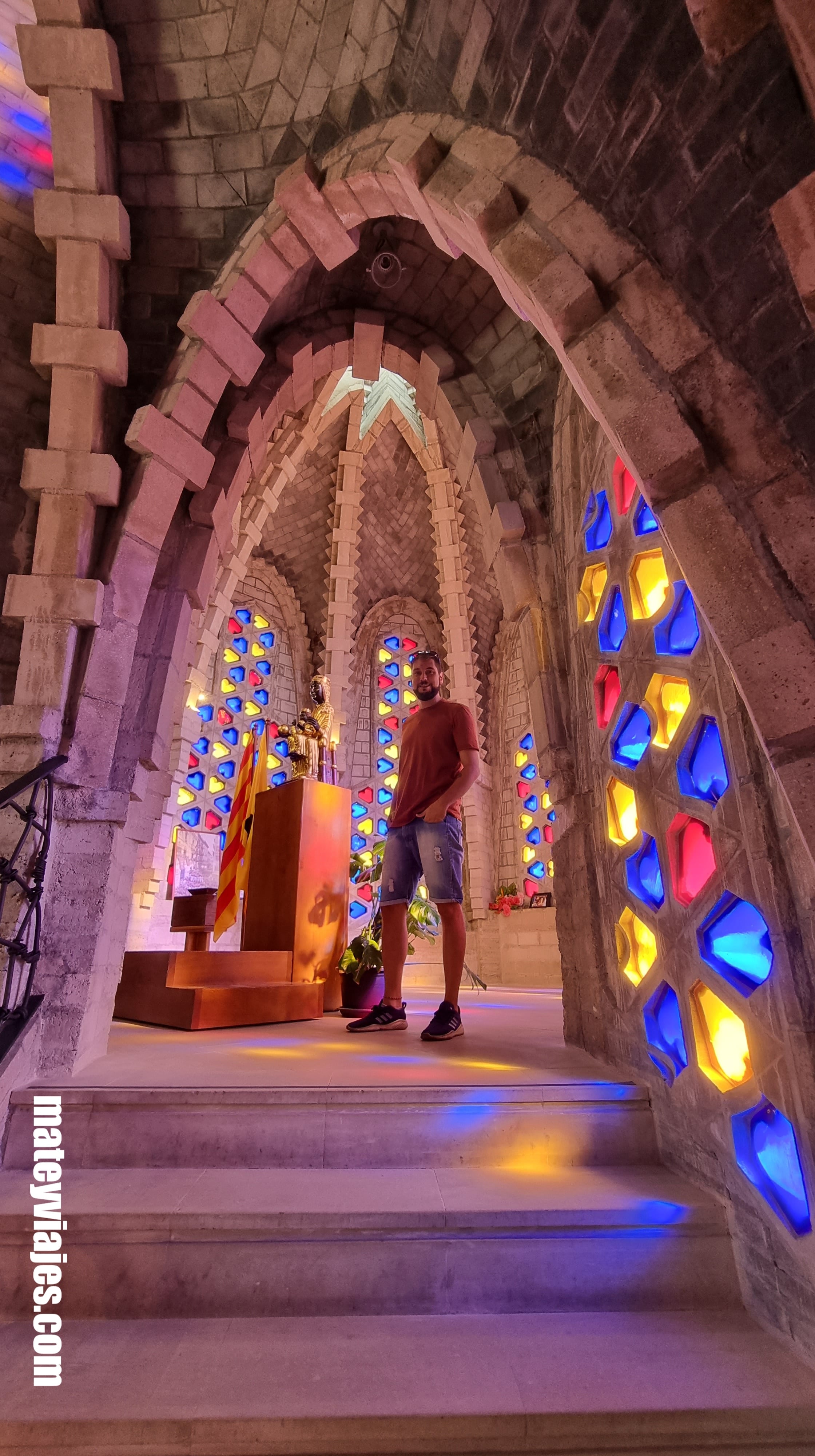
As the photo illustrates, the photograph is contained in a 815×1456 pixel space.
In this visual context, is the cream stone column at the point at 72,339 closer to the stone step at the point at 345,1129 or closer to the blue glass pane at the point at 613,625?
the stone step at the point at 345,1129

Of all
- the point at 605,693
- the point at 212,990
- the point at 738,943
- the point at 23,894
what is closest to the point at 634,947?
the point at 738,943

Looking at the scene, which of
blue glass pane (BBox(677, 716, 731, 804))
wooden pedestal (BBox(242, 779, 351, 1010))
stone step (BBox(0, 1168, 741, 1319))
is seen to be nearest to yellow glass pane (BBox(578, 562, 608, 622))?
blue glass pane (BBox(677, 716, 731, 804))

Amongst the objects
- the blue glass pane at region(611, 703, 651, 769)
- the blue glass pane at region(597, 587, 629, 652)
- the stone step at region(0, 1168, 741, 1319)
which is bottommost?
the stone step at region(0, 1168, 741, 1319)

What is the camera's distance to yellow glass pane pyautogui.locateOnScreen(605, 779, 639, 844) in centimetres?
260

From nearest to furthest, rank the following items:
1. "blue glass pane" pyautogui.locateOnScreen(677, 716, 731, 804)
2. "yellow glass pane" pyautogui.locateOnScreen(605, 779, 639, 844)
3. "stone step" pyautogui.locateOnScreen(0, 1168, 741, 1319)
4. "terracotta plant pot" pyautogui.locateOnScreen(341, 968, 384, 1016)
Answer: "stone step" pyautogui.locateOnScreen(0, 1168, 741, 1319), "blue glass pane" pyautogui.locateOnScreen(677, 716, 731, 804), "yellow glass pane" pyautogui.locateOnScreen(605, 779, 639, 844), "terracotta plant pot" pyautogui.locateOnScreen(341, 968, 384, 1016)

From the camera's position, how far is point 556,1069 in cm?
265

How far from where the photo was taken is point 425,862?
352 cm

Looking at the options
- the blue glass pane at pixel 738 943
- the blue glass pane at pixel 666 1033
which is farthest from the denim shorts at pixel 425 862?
the blue glass pane at pixel 738 943

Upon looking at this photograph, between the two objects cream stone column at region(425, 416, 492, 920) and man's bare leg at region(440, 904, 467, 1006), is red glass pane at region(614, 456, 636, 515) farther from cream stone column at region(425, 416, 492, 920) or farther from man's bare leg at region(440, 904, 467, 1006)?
cream stone column at region(425, 416, 492, 920)

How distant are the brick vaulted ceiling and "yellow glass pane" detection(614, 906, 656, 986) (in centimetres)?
166

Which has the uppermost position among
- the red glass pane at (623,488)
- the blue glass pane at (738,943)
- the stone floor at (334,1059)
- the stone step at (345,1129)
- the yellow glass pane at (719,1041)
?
the red glass pane at (623,488)

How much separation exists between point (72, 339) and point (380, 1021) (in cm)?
385

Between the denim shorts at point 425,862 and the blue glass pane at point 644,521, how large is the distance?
1631 millimetres

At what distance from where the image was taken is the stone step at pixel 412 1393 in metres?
1.24
